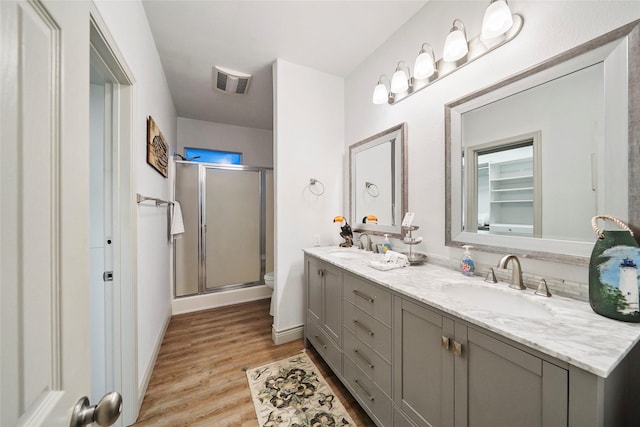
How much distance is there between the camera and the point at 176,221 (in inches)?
110

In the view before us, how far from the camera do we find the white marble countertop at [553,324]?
2.13 feet

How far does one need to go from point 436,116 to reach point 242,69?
1916mm

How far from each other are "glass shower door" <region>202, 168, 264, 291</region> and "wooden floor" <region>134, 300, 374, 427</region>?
24.1 inches

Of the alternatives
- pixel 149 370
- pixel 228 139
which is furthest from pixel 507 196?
pixel 228 139

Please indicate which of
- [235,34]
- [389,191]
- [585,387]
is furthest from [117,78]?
[585,387]

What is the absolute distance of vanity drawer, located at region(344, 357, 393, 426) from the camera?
127 cm

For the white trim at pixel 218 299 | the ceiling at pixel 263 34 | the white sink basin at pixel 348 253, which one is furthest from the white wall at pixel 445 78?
the white trim at pixel 218 299

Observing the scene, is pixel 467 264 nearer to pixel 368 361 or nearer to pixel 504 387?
pixel 504 387

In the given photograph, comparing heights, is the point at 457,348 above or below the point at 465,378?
above

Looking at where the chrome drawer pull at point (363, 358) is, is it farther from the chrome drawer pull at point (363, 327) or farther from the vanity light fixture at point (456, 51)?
the vanity light fixture at point (456, 51)

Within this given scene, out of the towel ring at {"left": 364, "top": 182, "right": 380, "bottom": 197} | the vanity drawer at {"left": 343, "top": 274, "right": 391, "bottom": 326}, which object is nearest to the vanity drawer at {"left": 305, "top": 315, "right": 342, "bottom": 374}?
the vanity drawer at {"left": 343, "top": 274, "right": 391, "bottom": 326}

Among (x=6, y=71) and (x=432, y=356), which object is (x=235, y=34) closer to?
(x=6, y=71)

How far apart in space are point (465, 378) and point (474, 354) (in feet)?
0.36

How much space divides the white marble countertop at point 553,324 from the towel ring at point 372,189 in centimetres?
104
